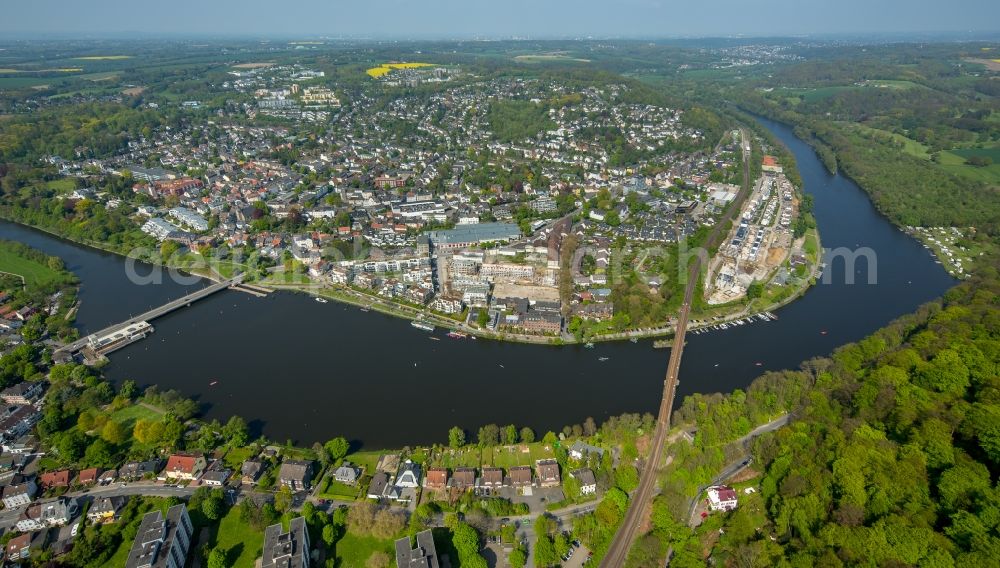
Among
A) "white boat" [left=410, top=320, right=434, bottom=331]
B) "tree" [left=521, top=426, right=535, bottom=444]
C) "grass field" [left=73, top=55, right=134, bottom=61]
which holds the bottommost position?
"tree" [left=521, top=426, right=535, bottom=444]

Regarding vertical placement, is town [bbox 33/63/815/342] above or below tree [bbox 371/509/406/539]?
above

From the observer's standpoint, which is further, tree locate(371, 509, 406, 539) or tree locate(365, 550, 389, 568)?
tree locate(371, 509, 406, 539)

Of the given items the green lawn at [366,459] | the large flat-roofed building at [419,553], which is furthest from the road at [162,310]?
the large flat-roofed building at [419,553]

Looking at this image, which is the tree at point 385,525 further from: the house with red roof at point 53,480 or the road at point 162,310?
the road at point 162,310

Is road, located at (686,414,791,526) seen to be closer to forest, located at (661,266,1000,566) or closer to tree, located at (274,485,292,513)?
forest, located at (661,266,1000,566)

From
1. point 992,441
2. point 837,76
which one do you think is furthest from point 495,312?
point 837,76

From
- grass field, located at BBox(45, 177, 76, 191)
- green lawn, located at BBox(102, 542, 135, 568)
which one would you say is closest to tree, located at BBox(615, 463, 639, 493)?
green lawn, located at BBox(102, 542, 135, 568)

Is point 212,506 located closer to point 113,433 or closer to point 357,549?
point 357,549
